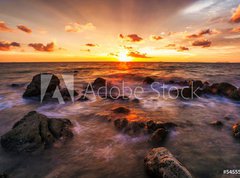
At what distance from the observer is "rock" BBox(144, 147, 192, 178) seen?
4.29 m

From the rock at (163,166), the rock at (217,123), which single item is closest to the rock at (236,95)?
the rock at (217,123)

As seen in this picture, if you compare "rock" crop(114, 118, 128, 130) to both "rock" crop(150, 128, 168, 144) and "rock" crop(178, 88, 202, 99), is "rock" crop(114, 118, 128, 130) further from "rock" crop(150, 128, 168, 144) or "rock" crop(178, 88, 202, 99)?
"rock" crop(178, 88, 202, 99)

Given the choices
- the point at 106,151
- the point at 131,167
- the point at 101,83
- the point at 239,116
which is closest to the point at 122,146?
the point at 106,151

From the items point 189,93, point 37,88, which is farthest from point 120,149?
point 37,88

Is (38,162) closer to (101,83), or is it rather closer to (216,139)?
(216,139)

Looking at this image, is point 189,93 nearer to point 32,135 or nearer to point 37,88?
point 32,135

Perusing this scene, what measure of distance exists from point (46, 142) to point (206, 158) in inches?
234

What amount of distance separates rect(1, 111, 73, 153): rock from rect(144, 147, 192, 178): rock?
12.5ft

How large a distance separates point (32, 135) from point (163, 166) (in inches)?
191

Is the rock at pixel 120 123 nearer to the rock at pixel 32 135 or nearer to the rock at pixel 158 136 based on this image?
the rock at pixel 158 136

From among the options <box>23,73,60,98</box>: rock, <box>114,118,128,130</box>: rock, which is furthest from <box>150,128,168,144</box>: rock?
<box>23,73,60,98</box>: rock

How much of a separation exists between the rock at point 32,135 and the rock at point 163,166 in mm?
3803

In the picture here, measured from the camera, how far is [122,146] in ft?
21.6

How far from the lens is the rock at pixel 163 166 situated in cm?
429
